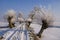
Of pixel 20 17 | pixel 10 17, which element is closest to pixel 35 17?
pixel 20 17

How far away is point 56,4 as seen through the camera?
196cm

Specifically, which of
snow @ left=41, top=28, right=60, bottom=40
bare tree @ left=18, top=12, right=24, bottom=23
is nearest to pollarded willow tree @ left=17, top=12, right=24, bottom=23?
bare tree @ left=18, top=12, right=24, bottom=23

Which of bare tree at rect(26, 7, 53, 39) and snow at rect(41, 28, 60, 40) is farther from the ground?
bare tree at rect(26, 7, 53, 39)

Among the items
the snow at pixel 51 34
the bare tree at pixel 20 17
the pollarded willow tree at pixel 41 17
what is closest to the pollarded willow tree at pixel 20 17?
the bare tree at pixel 20 17

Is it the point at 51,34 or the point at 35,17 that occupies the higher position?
the point at 35,17

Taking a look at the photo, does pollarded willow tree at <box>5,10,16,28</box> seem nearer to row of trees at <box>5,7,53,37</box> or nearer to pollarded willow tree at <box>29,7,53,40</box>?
row of trees at <box>5,7,53,37</box>

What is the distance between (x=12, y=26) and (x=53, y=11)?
1.61 feet

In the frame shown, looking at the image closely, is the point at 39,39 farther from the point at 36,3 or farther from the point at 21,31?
the point at 36,3

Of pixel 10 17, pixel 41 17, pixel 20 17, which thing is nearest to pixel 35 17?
pixel 41 17

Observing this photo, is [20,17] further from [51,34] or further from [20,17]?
[51,34]

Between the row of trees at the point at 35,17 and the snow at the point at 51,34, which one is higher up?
the row of trees at the point at 35,17

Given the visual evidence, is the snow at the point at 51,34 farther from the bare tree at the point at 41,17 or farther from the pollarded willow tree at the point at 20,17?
the pollarded willow tree at the point at 20,17

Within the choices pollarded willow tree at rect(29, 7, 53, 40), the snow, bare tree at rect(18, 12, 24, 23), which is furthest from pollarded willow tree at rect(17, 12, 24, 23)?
the snow

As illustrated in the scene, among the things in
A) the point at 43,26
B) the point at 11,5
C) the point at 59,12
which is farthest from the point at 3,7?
the point at 59,12
